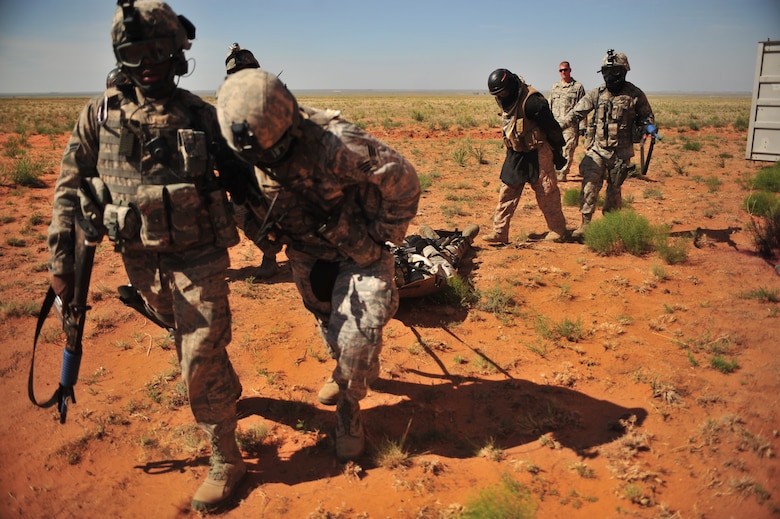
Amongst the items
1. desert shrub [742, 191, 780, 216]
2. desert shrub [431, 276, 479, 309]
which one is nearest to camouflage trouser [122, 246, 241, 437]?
desert shrub [431, 276, 479, 309]

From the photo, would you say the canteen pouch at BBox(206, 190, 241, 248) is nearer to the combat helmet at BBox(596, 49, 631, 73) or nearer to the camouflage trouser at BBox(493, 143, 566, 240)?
the camouflage trouser at BBox(493, 143, 566, 240)

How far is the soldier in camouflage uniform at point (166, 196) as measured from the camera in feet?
8.57

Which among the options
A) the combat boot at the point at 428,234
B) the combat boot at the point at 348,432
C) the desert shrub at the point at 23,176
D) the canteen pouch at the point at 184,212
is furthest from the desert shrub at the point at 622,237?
the desert shrub at the point at 23,176

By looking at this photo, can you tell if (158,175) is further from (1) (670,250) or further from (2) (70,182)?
(1) (670,250)

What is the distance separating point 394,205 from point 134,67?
151 cm

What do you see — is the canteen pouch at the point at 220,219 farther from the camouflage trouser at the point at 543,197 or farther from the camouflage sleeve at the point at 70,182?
the camouflage trouser at the point at 543,197

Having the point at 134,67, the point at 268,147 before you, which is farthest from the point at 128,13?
the point at 268,147

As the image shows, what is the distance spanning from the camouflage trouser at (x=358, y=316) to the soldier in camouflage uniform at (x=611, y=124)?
4.95 m

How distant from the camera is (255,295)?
568cm

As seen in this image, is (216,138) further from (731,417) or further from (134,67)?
(731,417)

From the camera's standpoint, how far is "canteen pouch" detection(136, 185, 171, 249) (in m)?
2.60

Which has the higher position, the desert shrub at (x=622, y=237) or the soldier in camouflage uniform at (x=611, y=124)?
the soldier in camouflage uniform at (x=611, y=124)

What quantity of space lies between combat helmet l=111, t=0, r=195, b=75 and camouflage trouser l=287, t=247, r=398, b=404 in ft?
4.84

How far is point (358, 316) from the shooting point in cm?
294
